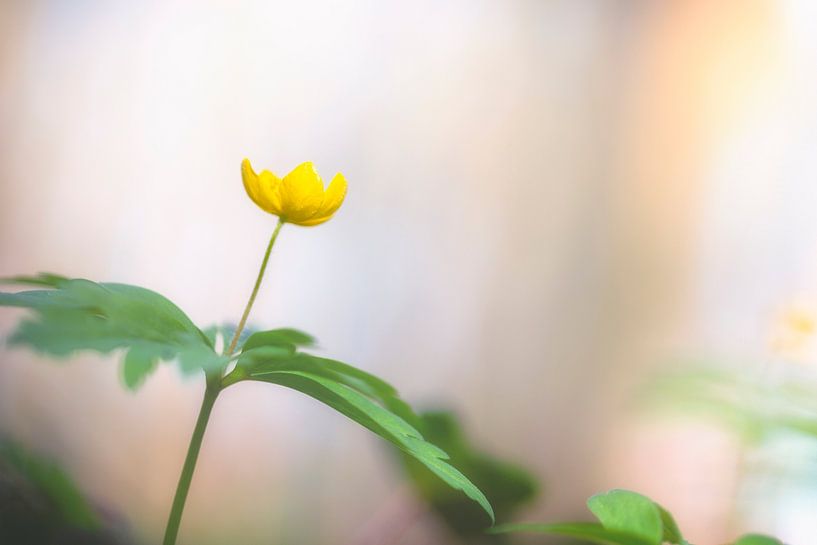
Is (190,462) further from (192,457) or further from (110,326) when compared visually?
(110,326)

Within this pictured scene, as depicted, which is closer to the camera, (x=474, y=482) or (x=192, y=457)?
(x=192, y=457)

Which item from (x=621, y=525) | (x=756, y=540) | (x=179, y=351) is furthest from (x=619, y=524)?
(x=179, y=351)

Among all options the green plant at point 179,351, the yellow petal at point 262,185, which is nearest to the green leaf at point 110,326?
the green plant at point 179,351

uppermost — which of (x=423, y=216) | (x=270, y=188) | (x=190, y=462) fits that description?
(x=423, y=216)

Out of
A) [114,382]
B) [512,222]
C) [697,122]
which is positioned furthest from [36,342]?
[697,122]

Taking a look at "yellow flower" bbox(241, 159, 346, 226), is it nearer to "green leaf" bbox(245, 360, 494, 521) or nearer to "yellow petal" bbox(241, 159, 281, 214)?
"yellow petal" bbox(241, 159, 281, 214)

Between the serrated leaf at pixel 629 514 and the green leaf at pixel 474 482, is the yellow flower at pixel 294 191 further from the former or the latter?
the green leaf at pixel 474 482

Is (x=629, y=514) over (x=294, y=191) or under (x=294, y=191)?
under
